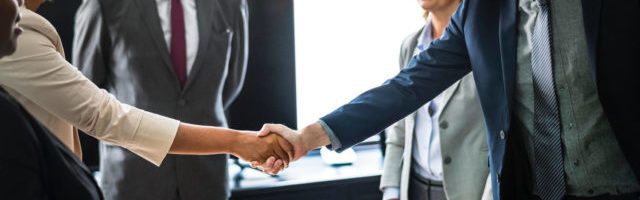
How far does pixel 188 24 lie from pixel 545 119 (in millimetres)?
1619

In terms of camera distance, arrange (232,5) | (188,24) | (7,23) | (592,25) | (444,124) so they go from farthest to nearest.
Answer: (232,5), (188,24), (444,124), (592,25), (7,23)

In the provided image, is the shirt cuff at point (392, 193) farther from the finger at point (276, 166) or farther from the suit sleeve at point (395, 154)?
the finger at point (276, 166)

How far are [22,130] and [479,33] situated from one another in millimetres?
1056

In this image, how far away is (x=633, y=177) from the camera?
1.44 metres

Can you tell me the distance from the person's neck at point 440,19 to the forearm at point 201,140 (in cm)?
86

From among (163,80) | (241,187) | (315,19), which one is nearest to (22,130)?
(163,80)

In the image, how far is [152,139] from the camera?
1.80 metres

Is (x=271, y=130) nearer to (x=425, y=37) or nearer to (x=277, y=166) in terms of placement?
(x=277, y=166)

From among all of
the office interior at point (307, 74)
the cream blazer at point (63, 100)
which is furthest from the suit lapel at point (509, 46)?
the office interior at point (307, 74)

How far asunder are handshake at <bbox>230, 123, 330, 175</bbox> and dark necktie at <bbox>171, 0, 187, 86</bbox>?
0.68 meters

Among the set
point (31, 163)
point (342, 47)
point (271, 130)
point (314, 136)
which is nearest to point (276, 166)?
point (271, 130)

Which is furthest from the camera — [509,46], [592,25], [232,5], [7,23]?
[232,5]

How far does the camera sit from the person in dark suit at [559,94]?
1396mm

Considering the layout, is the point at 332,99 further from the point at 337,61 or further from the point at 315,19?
the point at 315,19
